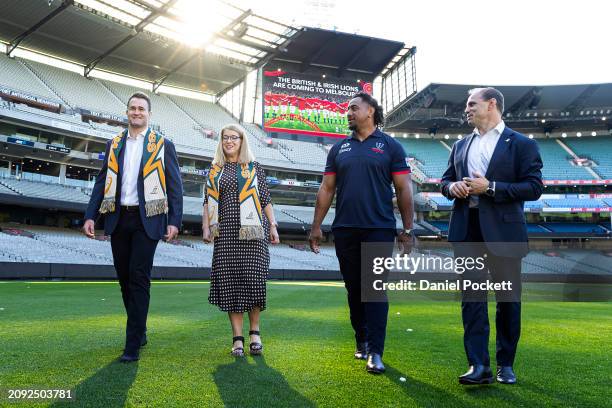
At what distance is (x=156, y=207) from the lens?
395 centimetres

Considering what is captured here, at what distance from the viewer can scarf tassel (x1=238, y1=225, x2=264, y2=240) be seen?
4.12m

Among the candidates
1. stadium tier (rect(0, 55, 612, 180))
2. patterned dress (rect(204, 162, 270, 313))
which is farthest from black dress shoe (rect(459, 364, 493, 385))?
stadium tier (rect(0, 55, 612, 180))

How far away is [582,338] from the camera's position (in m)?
5.18

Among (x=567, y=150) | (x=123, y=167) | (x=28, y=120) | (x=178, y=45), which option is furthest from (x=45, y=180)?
(x=567, y=150)

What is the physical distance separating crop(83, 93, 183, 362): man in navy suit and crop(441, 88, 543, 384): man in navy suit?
2364 mm

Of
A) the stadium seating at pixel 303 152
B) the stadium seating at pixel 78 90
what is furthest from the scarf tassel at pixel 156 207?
the stadium seating at pixel 303 152

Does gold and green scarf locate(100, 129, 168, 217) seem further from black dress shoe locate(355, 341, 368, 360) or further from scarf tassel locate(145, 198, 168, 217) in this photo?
black dress shoe locate(355, 341, 368, 360)

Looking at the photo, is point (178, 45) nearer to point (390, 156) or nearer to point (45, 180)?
point (45, 180)

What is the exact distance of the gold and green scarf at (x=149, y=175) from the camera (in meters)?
3.95

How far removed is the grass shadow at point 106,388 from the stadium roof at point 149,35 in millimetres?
31238

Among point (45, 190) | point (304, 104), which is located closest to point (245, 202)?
point (45, 190)

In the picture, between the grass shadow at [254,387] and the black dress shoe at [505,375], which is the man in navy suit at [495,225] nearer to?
the black dress shoe at [505,375]

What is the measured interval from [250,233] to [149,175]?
3.25ft

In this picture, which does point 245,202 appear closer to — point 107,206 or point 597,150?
point 107,206
